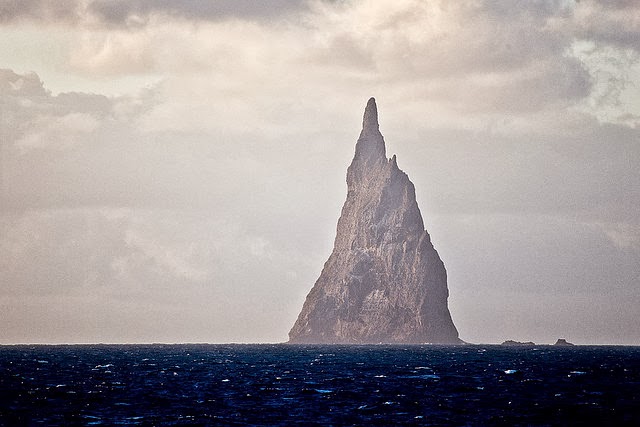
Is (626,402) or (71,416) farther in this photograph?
(626,402)

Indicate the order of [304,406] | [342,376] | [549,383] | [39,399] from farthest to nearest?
1. [342,376]
2. [549,383]
3. [39,399]
4. [304,406]

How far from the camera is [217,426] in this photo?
2744 inches

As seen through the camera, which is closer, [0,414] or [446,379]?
[0,414]

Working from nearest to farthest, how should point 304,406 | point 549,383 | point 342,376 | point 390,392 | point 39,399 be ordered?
1. point 304,406
2. point 39,399
3. point 390,392
4. point 549,383
5. point 342,376

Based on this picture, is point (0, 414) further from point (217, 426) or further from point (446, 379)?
point (446, 379)

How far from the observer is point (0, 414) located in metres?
76.6

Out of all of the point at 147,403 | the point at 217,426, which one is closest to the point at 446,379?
the point at 147,403

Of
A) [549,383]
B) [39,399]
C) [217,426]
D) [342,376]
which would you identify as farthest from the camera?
[342,376]

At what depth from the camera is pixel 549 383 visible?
112812 mm

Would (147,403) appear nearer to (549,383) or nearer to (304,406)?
(304,406)

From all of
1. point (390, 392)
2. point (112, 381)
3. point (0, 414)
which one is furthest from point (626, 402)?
point (112, 381)

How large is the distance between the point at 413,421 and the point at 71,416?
26.8 metres

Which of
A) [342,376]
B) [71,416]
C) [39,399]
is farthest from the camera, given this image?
[342,376]

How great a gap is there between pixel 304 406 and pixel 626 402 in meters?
29.0
